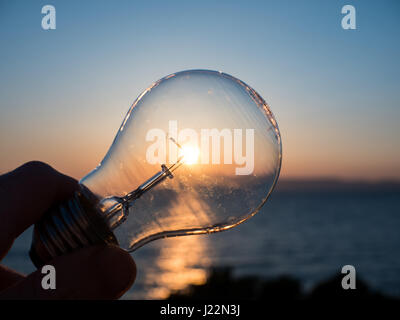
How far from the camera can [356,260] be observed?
2639 cm

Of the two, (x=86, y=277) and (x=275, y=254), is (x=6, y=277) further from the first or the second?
(x=275, y=254)

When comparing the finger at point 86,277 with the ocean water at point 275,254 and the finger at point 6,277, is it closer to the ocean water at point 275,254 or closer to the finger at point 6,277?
the finger at point 6,277

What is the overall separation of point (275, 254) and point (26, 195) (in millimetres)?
27776

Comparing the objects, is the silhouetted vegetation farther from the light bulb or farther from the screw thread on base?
the screw thread on base

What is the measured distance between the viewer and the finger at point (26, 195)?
0.90 m

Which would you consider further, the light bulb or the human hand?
the light bulb

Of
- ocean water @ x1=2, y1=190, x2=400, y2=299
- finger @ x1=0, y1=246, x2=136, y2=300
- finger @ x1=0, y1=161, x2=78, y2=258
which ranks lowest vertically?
ocean water @ x1=2, y1=190, x2=400, y2=299

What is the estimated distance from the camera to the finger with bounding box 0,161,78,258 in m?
0.90

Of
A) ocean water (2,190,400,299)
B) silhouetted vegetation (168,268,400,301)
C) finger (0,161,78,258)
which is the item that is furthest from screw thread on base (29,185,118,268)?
ocean water (2,190,400,299)

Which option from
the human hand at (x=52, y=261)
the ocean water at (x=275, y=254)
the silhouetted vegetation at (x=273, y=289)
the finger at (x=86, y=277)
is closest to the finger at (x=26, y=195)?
the human hand at (x=52, y=261)

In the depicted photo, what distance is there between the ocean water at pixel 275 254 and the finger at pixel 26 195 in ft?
48.3

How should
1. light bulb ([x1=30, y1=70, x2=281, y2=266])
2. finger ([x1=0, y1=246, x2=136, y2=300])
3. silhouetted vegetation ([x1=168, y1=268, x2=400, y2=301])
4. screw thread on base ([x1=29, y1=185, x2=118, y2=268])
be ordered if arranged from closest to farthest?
finger ([x1=0, y1=246, x2=136, y2=300]), screw thread on base ([x1=29, y1=185, x2=118, y2=268]), light bulb ([x1=30, y1=70, x2=281, y2=266]), silhouetted vegetation ([x1=168, y1=268, x2=400, y2=301])

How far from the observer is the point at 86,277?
2.80ft
